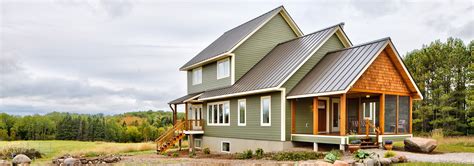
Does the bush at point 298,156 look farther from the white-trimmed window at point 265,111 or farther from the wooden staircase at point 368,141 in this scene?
the white-trimmed window at point 265,111

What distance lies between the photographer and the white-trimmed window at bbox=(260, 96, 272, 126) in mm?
19750

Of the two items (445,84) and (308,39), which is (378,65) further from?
(445,84)

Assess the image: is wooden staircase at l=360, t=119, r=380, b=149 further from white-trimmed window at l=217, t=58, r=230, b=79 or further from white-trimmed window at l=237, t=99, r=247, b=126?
white-trimmed window at l=217, t=58, r=230, b=79

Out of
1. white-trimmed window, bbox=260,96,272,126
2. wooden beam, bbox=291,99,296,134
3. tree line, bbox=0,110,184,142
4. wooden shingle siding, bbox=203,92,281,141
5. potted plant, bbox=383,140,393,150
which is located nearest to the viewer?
potted plant, bbox=383,140,393,150

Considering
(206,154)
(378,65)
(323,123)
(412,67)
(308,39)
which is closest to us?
(378,65)

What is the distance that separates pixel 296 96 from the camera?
1819cm

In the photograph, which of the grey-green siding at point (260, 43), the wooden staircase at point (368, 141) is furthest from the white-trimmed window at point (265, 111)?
the wooden staircase at point (368, 141)

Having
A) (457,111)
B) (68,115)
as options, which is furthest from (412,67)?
(68,115)

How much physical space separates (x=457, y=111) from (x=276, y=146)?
22.8m

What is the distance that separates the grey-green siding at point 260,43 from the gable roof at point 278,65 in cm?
35

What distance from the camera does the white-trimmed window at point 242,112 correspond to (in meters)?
21.7

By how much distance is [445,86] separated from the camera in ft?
Result: 120

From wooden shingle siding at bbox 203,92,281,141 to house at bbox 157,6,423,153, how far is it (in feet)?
0.15

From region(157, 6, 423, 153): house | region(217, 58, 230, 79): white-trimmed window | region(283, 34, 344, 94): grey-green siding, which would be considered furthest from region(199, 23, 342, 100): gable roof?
region(217, 58, 230, 79): white-trimmed window
